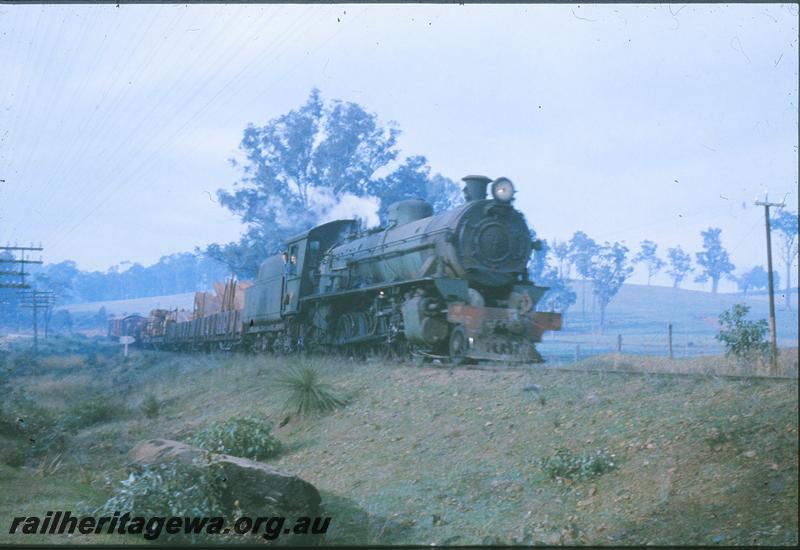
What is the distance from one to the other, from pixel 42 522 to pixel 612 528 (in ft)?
16.6

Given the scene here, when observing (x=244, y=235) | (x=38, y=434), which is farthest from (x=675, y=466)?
(x=244, y=235)

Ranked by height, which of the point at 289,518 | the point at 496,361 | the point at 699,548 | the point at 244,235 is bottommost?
the point at 289,518

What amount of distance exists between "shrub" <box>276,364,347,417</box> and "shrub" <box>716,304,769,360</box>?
25.1 feet

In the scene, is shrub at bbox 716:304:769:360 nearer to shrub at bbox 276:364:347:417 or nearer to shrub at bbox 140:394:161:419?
shrub at bbox 276:364:347:417

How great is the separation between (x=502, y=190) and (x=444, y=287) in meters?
2.63

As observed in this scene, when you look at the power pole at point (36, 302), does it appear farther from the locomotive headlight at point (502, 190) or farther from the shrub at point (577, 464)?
the shrub at point (577, 464)

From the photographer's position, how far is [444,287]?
13.8 m

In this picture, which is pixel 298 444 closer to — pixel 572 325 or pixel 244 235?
pixel 244 235

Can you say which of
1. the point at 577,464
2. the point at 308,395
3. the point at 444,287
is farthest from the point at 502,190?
the point at 577,464

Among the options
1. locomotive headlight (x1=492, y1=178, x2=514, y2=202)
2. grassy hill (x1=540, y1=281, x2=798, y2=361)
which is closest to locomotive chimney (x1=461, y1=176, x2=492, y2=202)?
locomotive headlight (x1=492, y1=178, x2=514, y2=202)

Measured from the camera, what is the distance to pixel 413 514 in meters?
7.25

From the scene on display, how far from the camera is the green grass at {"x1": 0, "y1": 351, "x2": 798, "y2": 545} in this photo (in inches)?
224

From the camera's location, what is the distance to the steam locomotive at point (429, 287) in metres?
13.8

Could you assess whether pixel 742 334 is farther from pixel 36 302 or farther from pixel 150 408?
pixel 36 302
